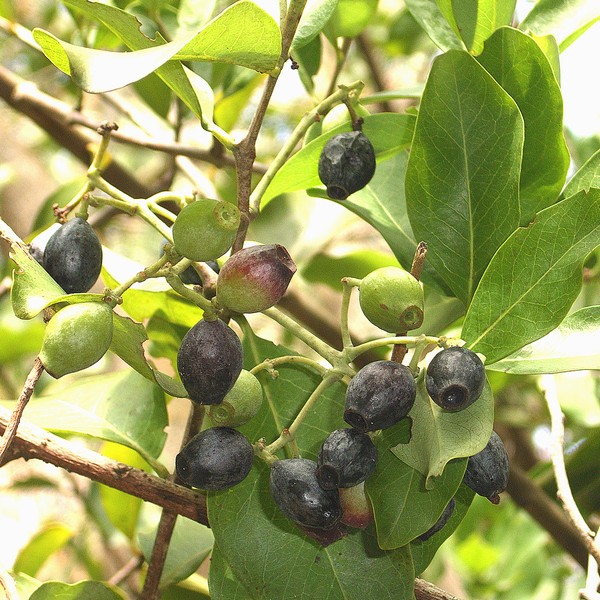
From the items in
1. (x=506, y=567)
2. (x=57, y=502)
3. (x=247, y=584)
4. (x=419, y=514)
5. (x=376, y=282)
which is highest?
(x=376, y=282)

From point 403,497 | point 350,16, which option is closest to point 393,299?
point 403,497

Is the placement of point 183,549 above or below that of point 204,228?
below

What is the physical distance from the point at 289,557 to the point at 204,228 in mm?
303

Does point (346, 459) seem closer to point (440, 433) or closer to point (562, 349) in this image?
point (440, 433)

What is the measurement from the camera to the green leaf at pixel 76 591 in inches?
32.9

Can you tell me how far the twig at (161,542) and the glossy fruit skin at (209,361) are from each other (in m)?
0.20

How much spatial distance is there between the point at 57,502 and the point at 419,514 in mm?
2952

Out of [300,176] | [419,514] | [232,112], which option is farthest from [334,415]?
[232,112]

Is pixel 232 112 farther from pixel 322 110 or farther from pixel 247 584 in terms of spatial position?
pixel 247 584

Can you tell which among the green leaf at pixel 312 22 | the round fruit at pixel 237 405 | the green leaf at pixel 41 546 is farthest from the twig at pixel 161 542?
the green leaf at pixel 41 546

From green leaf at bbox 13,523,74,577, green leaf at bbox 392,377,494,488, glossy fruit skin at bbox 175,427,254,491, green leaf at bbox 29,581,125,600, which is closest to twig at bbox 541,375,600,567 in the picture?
green leaf at bbox 392,377,494,488

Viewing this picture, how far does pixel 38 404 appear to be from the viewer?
39.5 inches

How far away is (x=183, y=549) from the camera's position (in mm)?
1004

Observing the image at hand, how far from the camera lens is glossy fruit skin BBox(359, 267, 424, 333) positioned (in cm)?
63
